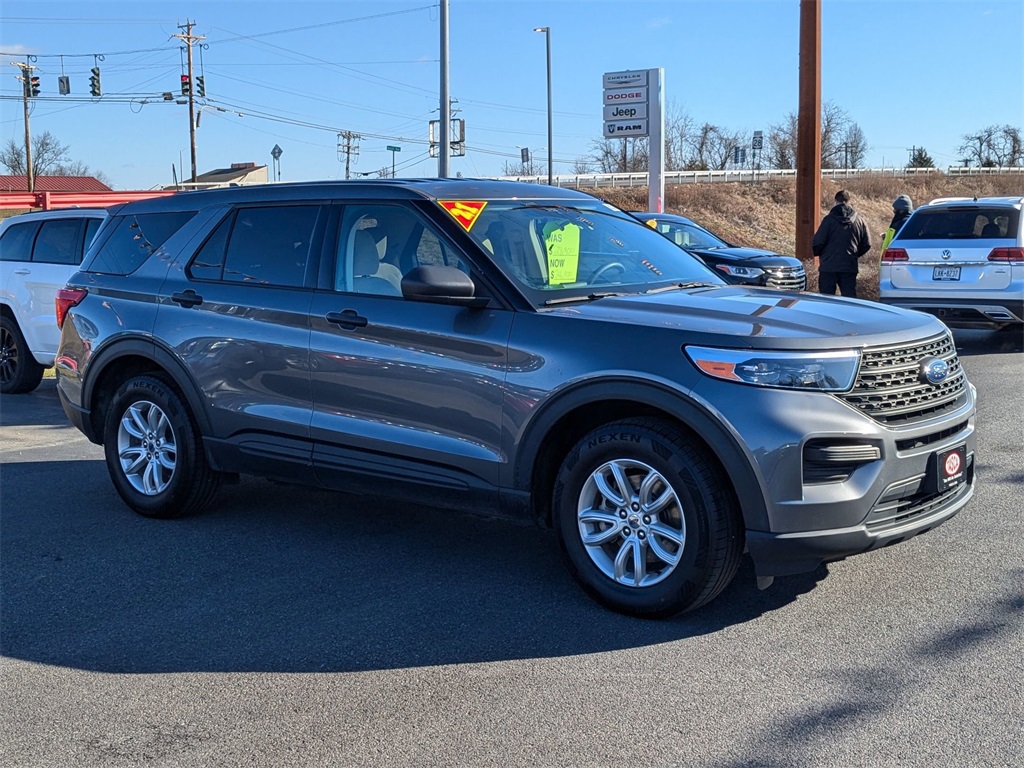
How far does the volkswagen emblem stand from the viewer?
4520 mm

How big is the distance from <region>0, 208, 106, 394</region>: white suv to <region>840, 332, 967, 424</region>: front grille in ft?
27.0

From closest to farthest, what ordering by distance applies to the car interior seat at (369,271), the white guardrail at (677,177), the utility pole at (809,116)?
the car interior seat at (369,271) < the utility pole at (809,116) < the white guardrail at (677,177)

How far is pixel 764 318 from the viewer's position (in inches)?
181

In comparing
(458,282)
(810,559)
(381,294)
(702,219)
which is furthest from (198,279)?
(702,219)

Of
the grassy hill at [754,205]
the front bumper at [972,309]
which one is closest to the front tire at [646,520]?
the front bumper at [972,309]

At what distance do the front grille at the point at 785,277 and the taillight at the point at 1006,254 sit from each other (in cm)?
249

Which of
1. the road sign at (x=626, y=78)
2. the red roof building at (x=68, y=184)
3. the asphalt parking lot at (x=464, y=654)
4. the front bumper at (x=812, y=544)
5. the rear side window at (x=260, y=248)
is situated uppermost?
the red roof building at (x=68, y=184)

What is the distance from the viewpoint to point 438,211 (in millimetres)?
5285

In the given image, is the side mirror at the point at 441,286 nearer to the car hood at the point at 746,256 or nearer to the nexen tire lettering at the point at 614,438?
the nexen tire lettering at the point at 614,438

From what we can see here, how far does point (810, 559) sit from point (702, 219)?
5019cm

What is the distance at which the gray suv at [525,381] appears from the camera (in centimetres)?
426

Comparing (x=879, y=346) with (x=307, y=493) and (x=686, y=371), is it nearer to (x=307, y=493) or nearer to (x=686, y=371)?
(x=686, y=371)

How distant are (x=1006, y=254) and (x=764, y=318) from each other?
29.7 feet

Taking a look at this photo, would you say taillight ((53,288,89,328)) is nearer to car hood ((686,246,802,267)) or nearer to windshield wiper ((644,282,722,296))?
windshield wiper ((644,282,722,296))
